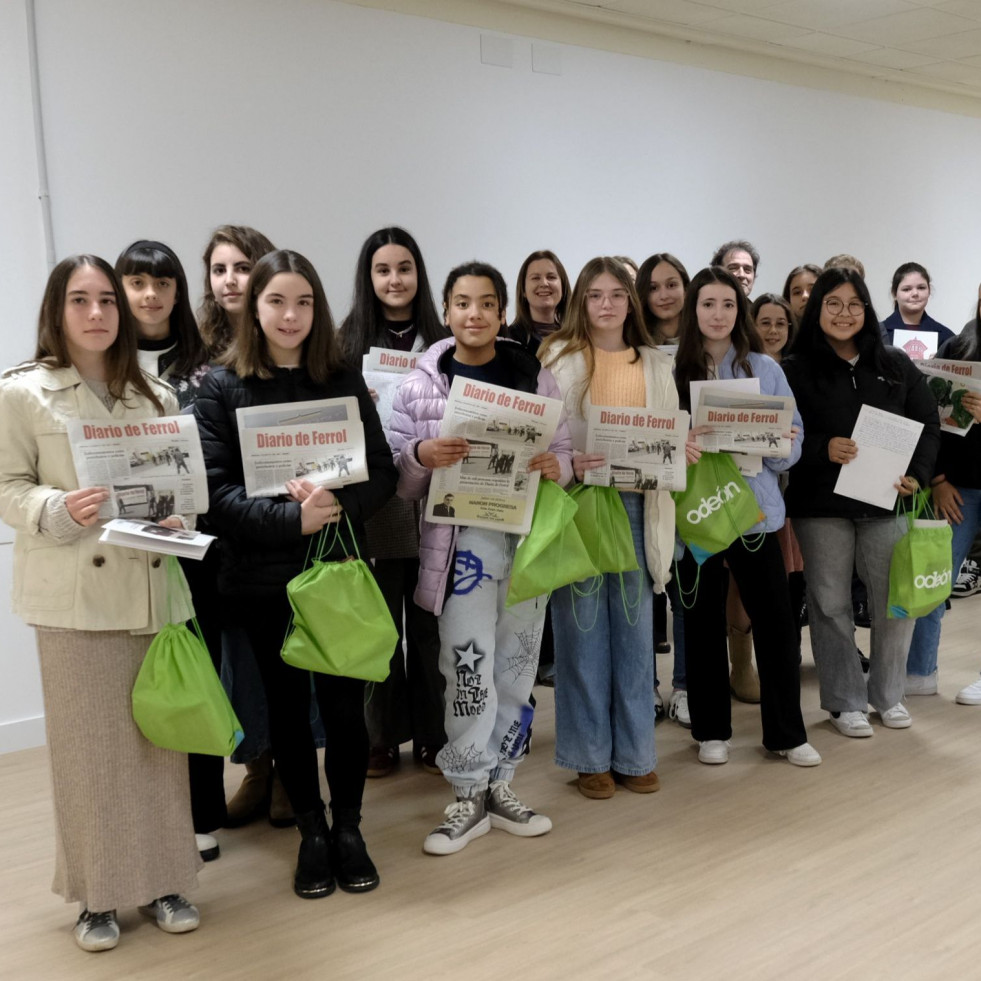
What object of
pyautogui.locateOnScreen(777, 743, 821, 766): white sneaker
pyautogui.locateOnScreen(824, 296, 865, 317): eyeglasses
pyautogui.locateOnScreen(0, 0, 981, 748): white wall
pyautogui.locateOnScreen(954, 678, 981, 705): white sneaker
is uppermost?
pyautogui.locateOnScreen(0, 0, 981, 748): white wall

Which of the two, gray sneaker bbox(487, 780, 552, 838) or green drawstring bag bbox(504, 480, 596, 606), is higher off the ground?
green drawstring bag bbox(504, 480, 596, 606)

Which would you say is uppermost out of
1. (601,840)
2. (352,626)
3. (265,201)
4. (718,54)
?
(718,54)

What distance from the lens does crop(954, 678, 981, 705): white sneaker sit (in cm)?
434

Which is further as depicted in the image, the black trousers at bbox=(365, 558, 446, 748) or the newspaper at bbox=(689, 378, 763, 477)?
the black trousers at bbox=(365, 558, 446, 748)

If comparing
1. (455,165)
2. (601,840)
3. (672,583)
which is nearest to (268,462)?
(601,840)

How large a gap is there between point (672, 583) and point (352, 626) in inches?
69.4

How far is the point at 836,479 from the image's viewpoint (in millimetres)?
3812

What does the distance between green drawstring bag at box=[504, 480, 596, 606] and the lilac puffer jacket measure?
10 centimetres

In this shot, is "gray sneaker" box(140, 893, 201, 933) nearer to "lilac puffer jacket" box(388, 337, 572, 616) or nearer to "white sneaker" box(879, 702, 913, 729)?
"lilac puffer jacket" box(388, 337, 572, 616)

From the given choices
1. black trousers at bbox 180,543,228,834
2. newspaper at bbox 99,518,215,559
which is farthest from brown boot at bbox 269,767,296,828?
newspaper at bbox 99,518,215,559

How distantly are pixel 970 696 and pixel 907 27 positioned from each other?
4.03m

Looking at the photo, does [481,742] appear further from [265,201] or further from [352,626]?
[265,201]

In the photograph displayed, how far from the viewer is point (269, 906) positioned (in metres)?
2.83

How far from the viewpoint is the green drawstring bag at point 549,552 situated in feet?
9.72
